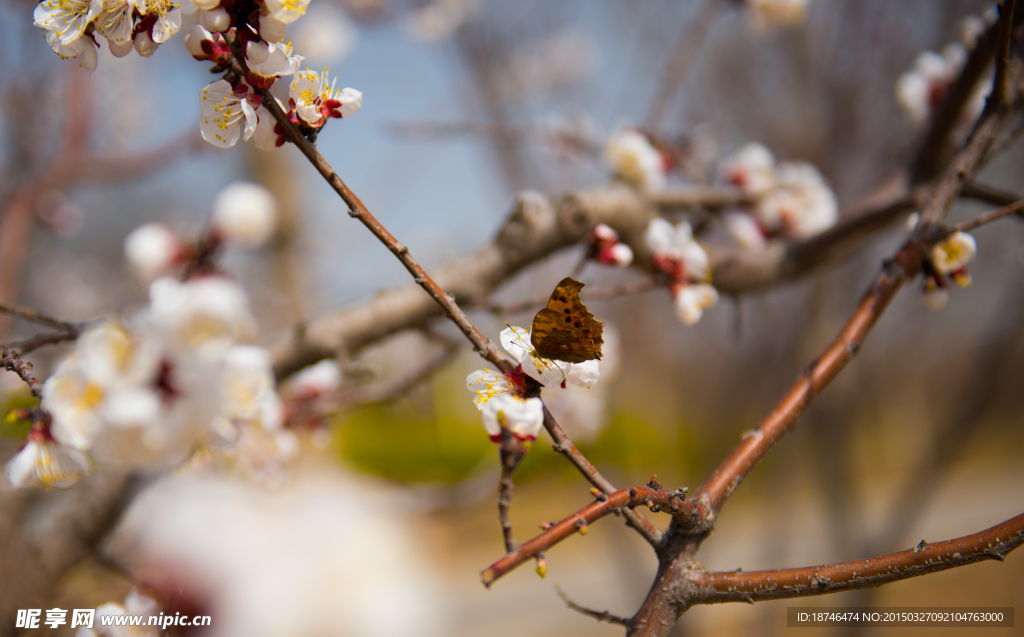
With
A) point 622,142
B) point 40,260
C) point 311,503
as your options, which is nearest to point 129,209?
point 40,260

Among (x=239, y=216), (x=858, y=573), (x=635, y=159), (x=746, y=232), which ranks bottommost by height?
(x=858, y=573)

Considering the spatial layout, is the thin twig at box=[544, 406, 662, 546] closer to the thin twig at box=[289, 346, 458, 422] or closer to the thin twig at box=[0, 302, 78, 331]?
the thin twig at box=[0, 302, 78, 331]

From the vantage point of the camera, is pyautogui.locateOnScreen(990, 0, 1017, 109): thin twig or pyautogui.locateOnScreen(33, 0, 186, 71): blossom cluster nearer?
pyautogui.locateOnScreen(33, 0, 186, 71): blossom cluster

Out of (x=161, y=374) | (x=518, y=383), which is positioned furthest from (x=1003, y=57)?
(x=161, y=374)

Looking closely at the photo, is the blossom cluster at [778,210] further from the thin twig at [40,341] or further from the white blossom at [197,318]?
the thin twig at [40,341]

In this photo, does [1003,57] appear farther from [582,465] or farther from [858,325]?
[582,465]

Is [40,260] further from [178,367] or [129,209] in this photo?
[178,367]

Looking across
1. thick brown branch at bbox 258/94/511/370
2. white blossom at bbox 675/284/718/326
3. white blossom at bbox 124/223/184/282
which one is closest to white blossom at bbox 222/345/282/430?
thick brown branch at bbox 258/94/511/370
